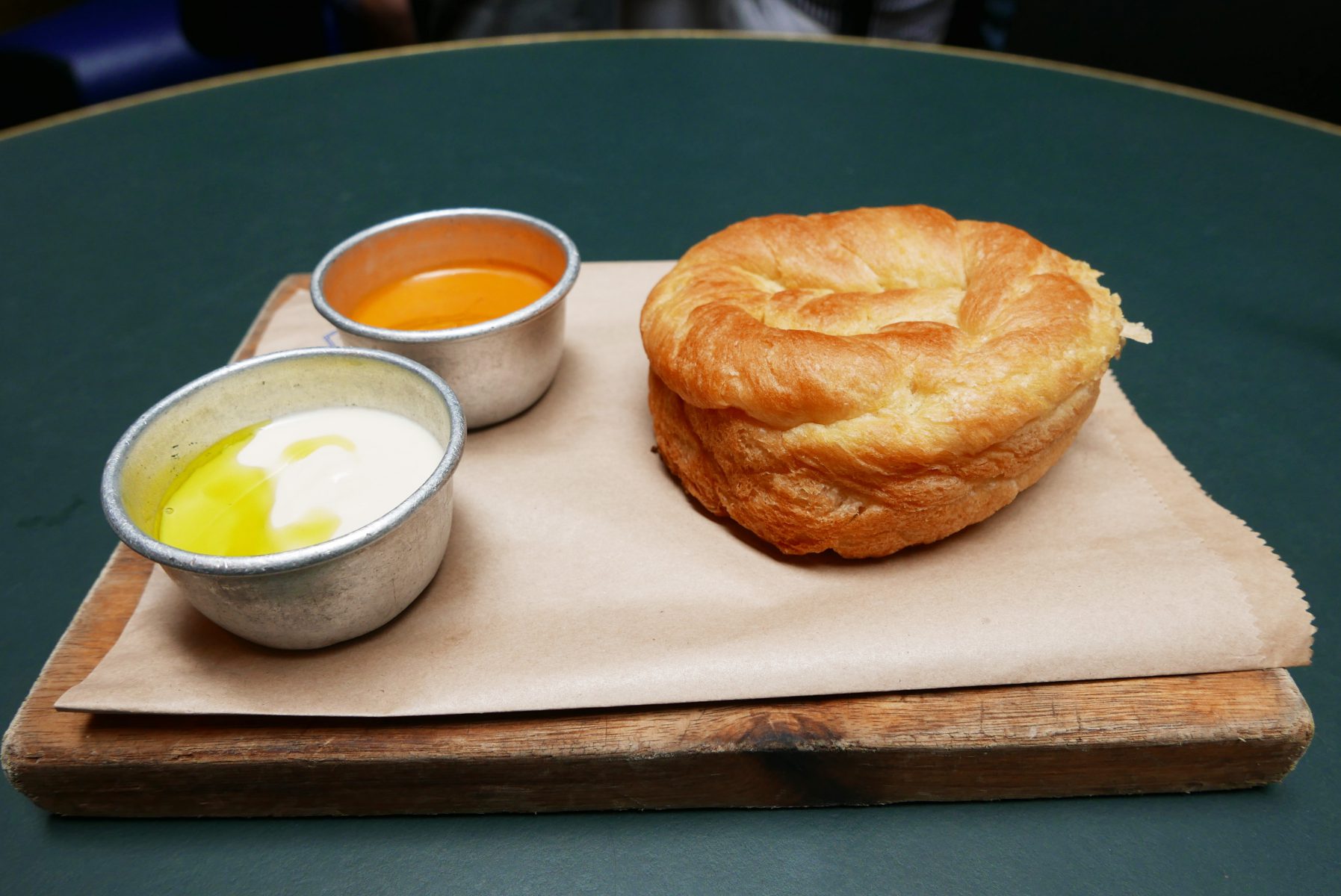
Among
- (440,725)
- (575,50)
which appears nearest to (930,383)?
(440,725)

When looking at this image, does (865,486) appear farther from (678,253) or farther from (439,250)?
(678,253)

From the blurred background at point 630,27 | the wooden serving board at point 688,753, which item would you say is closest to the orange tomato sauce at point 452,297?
the wooden serving board at point 688,753

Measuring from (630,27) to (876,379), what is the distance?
4809 millimetres

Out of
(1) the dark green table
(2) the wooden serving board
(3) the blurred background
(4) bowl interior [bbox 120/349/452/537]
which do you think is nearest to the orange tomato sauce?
(4) bowl interior [bbox 120/349/452/537]

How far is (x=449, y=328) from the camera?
205 cm

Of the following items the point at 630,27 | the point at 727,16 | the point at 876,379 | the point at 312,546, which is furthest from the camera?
the point at 630,27

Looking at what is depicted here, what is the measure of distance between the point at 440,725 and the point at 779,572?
69cm

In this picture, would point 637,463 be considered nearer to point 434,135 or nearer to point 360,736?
point 360,736

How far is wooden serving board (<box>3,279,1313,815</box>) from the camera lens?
148cm

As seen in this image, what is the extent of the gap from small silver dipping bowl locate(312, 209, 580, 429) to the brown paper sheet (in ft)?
0.83

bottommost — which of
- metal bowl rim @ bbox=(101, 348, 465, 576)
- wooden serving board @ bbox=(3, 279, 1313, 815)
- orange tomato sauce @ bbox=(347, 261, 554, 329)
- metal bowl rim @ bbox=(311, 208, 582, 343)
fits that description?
wooden serving board @ bbox=(3, 279, 1313, 815)

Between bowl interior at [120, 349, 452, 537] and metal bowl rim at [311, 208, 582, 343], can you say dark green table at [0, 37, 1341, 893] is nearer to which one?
bowl interior at [120, 349, 452, 537]

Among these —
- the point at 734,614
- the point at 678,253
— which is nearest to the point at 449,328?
the point at 734,614

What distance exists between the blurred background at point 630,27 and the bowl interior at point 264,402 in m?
3.84
